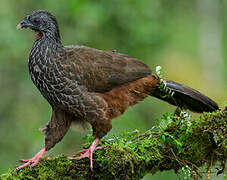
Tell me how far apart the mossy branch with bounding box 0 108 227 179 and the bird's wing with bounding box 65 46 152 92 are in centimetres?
75

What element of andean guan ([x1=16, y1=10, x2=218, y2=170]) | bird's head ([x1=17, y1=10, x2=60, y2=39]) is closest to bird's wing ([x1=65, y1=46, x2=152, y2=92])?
andean guan ([x1=16, y1=10, x2=218, y2=170])

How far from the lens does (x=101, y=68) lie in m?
4.00

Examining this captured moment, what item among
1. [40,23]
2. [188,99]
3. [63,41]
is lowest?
[188,99]

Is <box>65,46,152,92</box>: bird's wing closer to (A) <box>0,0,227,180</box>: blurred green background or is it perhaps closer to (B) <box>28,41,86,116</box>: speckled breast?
(B) <box>28,41,86,116</box>: speckled breast

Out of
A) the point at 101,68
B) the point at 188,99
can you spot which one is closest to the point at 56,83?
the point at 101,68

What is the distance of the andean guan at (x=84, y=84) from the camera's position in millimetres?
3717

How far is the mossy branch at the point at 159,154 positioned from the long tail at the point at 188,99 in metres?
A: 0.66

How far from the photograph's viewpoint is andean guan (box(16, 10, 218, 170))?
12.2 feet

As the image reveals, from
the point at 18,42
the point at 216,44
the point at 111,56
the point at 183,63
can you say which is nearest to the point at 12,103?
the point at 18,42

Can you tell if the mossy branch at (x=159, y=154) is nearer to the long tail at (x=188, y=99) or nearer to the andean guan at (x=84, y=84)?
the andean guan at (x=84, y=84)

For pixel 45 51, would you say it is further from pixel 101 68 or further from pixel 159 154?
pixel 159 154

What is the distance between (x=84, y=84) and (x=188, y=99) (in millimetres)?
1161

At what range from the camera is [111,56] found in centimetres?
417

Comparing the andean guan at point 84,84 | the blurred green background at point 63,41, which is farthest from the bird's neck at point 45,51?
the blurred green background at point 63,41
